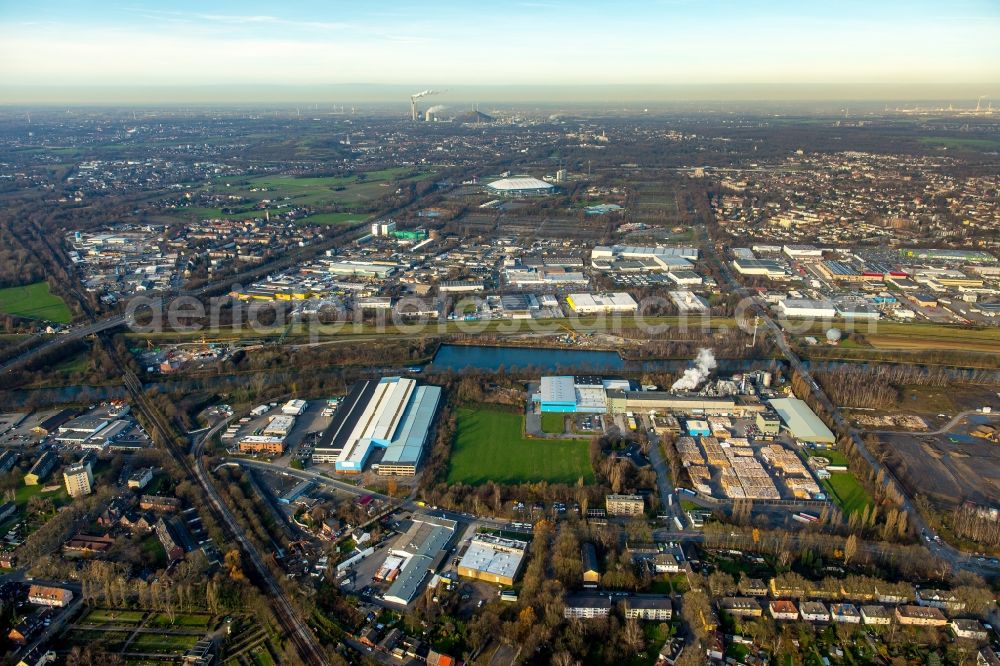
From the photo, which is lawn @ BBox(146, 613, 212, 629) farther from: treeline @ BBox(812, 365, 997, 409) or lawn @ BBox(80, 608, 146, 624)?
treeline @ BBox(812, 365, 997, 409)

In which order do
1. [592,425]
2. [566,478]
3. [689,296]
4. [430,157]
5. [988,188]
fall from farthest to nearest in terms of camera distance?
[430,157]
[988,188]
[689,296]
[592,425]
[566,478]

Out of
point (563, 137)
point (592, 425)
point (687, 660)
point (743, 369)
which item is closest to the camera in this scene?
point (687, 660)

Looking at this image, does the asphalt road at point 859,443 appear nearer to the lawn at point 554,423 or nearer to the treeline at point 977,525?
the treeline at point 977,525

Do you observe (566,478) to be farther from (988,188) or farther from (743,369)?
(988,188)

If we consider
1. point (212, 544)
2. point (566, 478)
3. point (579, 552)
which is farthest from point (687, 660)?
point (212, 544)

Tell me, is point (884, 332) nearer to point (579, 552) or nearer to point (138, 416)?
point (579, 552)

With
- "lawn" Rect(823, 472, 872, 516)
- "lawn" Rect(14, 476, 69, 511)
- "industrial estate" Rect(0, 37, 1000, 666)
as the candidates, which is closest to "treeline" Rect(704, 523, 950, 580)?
"industrial estate" Rect(0, 37, 1000, 666)

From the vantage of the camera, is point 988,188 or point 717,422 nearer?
point 717,422
